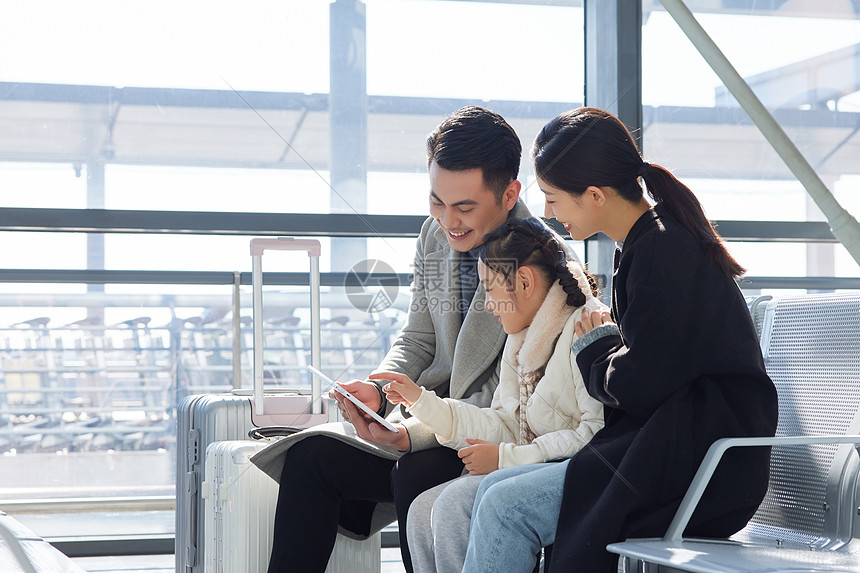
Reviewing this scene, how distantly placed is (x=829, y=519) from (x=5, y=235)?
2.01 meters

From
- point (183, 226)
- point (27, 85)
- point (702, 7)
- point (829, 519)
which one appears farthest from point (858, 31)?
point (27, 85)

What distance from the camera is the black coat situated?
3.62 feet

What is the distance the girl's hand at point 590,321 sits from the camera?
1281 millimetres

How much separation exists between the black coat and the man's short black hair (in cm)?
49

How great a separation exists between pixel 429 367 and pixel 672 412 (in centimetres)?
69

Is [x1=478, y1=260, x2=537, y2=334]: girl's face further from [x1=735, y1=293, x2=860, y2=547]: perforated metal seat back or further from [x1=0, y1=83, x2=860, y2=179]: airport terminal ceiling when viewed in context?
[x1=0, y1=83, x2=860, y2=179]: airport terminal ceiling

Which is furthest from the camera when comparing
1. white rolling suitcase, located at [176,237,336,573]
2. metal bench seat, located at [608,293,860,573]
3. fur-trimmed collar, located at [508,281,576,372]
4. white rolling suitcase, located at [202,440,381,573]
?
white rolling suitcase, located at [176,237,336,573]

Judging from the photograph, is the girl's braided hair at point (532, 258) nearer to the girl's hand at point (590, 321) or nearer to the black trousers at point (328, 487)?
the girl's hand at point (590, 321)

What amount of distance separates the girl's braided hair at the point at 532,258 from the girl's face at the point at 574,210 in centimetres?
12

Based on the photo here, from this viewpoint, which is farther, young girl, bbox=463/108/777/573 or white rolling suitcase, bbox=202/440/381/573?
white rolling suitcase, bbox=202/440/381/573

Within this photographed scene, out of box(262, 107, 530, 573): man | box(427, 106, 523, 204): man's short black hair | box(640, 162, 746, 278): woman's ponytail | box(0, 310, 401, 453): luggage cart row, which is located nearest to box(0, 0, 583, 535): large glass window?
box(0, 310, 401, 453): luggage cart row

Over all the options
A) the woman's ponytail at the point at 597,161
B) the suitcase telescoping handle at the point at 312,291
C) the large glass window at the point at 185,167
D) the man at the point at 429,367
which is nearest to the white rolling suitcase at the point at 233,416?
the suitcase telescoping handle at the point at 312,291

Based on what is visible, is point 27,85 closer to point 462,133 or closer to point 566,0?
point 462,133

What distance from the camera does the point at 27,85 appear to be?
228 centimetres
